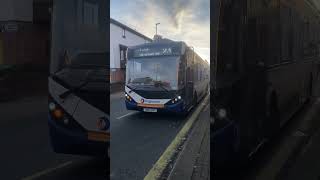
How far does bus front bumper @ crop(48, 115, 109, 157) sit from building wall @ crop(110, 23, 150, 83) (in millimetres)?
1908

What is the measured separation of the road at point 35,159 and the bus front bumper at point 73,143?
3.07ft

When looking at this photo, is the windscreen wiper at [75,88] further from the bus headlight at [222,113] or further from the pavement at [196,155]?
the pavement at [196,155]

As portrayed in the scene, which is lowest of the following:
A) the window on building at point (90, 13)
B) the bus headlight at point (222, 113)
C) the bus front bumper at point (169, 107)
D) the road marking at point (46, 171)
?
the road marking at point (46, 171)

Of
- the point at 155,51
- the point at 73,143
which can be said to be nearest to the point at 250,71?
the point at 155,51

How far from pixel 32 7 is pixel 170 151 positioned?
26.3 m

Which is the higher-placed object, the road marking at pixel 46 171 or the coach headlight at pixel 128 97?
the coach headlight at pixel 128 97

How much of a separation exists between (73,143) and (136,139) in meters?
2.44

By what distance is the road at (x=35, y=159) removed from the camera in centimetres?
712

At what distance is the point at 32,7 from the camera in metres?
28.5

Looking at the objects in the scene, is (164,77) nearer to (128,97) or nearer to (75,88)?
(128,97)

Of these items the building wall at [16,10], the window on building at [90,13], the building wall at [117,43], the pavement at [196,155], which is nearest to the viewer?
the building wall at [117,43]

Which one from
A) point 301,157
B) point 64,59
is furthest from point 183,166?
point 301,157

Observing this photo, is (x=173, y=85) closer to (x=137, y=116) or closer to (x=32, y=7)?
(x=137, y=116)

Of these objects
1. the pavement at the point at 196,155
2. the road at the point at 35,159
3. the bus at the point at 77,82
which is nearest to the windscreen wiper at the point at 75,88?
the bus at the point at 77,82
